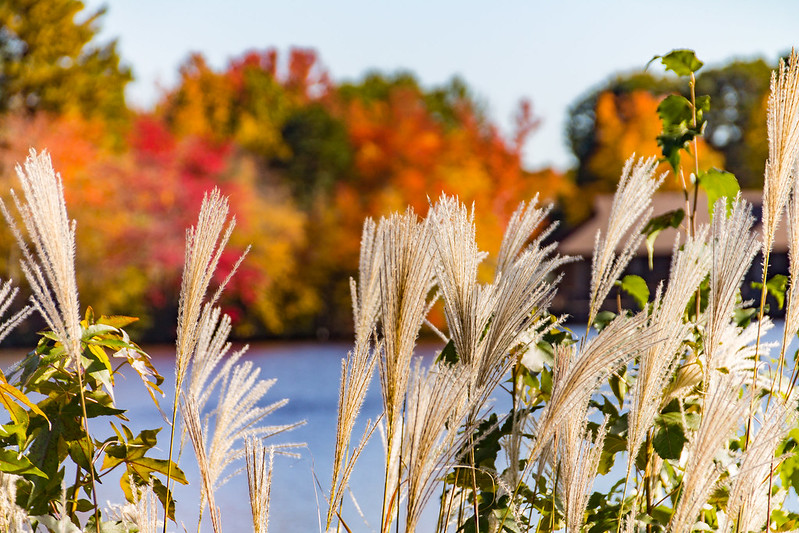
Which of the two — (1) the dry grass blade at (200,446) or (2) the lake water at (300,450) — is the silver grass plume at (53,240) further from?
(2) the lake water at (300,450)

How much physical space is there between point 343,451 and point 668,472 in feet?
2.84

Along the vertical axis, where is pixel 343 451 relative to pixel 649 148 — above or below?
below

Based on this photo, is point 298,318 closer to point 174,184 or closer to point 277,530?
point 174,184

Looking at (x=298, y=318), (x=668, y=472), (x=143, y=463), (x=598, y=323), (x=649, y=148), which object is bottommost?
(x=298, y=318)

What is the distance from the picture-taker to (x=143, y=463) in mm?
1510

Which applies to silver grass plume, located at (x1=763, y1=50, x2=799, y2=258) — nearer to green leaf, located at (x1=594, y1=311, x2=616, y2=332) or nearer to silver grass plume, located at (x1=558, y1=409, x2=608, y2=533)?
green leaf, located at (x1=594, y1=311, x2=616, y2=332)

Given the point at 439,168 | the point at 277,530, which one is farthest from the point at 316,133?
the point at 277,530

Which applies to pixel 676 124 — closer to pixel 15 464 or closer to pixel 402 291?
pixel 402 291

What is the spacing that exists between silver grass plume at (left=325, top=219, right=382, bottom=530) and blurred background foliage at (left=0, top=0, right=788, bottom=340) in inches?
604

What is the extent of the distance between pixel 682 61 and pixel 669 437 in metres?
0.85

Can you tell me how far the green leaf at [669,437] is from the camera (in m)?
1.60

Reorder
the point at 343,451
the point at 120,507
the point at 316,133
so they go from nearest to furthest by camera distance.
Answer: the point at 343,451 → the point at 120,507 → the point at 316,133

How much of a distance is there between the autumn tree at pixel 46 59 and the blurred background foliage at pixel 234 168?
31 mm

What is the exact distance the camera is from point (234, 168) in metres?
21.0
